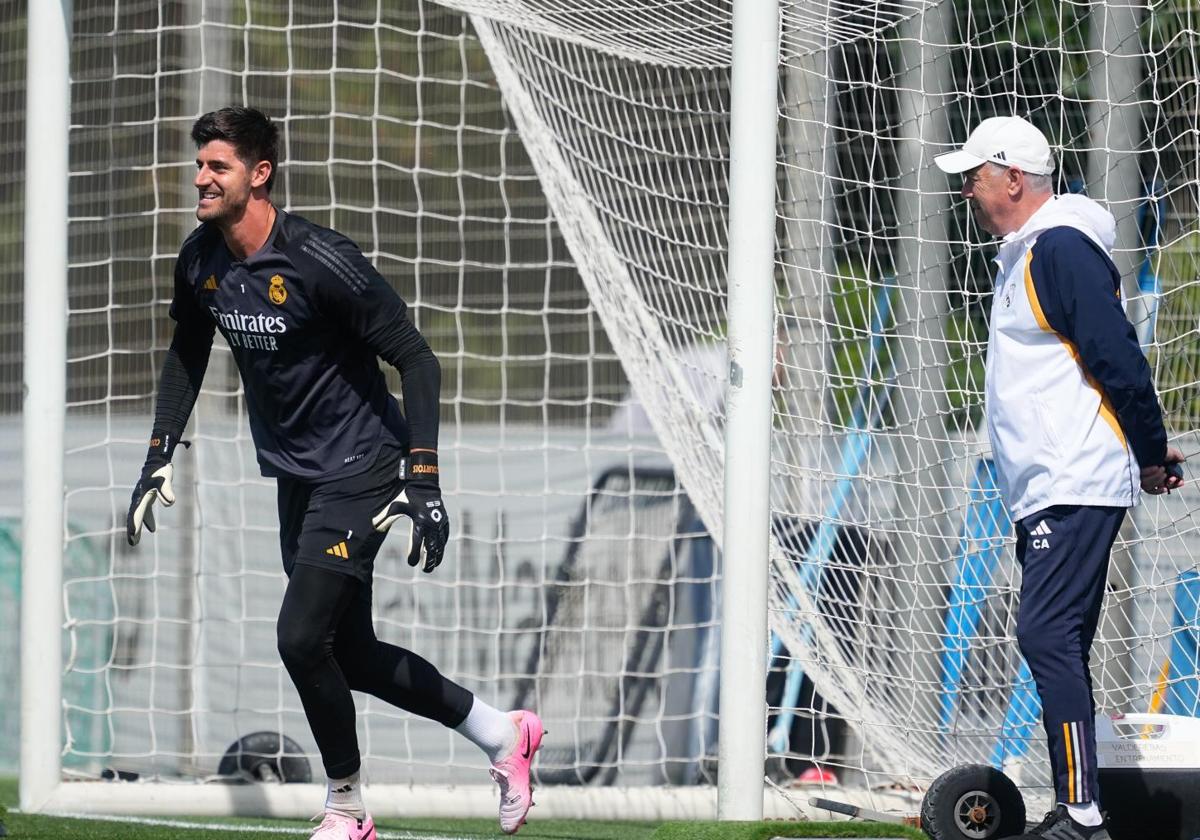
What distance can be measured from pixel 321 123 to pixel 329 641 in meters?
3.79

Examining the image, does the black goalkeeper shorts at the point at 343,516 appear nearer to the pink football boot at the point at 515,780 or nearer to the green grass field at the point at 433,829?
the pink football boot at the point at 515,780

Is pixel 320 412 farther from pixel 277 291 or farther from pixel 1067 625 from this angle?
pixel 1067 625

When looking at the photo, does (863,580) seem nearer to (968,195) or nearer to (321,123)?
(968,195)

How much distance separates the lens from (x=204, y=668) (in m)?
7.07

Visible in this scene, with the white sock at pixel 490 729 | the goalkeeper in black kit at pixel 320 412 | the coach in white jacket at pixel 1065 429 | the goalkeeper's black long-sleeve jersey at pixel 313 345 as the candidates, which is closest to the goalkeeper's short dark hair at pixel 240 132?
the goalkeeper in black kit at pixel 320 412

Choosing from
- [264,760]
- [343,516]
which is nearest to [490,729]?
[343,516]

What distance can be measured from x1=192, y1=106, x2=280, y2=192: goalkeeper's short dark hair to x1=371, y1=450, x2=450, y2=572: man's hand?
854 millimetres

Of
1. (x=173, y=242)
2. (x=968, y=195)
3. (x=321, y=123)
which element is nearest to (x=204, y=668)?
→ (x=173, y=242)

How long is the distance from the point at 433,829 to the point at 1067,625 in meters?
2.67

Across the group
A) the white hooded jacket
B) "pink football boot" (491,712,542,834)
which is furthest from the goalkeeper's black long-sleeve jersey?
the white hooded jacket

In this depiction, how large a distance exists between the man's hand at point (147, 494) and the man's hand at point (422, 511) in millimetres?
630

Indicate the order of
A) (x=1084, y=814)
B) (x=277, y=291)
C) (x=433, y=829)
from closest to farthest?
(x=1084, y=814) < (x=277, y=291) < (x=433, y=829)

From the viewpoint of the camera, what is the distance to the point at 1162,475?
397 centimetres

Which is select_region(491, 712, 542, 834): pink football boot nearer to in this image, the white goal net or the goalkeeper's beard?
the white goal net
